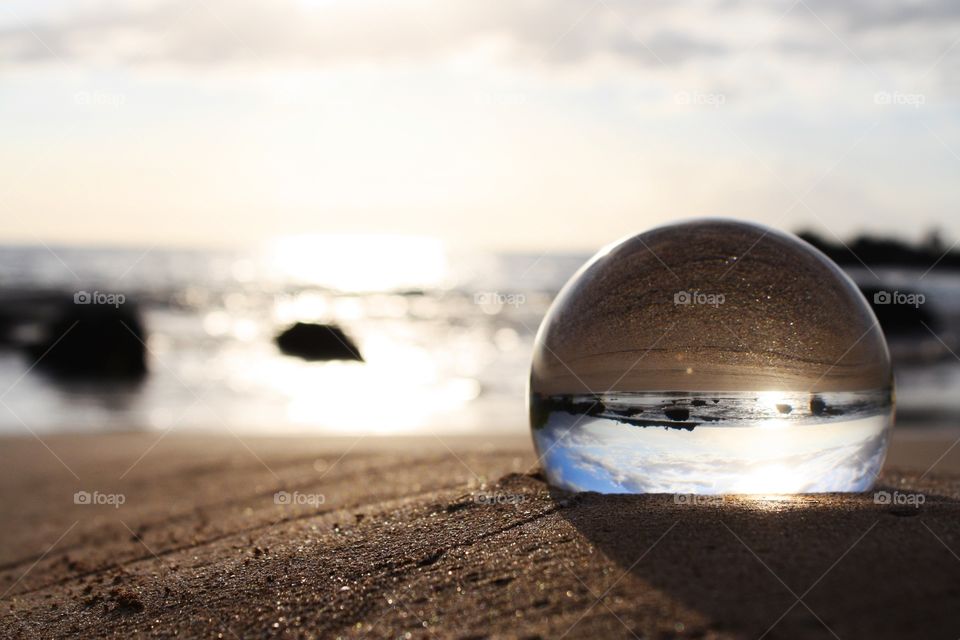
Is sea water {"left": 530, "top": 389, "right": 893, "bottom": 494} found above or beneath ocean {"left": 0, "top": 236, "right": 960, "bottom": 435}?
beneath

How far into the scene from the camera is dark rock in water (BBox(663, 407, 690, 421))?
9.71 feet

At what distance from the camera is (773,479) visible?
2994 millimetres

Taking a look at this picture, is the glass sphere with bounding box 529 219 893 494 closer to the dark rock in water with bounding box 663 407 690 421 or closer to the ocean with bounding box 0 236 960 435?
the dark rock in water with bounding box 663 407 690 421

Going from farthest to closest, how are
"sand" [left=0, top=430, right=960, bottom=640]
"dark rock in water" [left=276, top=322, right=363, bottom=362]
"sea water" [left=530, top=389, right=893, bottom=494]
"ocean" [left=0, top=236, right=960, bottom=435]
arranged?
"dark rock in water" [left=276, top=322, right=363, bottom=362], "ocean" [left=0, top=236, right=960, bottom=435], "sea water" [left=530, top=389, right=893, bottom=494], "sand" [left=0, top=430, right=960, bottom=640]

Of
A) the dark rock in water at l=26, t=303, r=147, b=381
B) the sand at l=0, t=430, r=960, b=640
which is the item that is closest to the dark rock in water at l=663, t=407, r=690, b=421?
the sand at l=0, t=430, r=960, b=640

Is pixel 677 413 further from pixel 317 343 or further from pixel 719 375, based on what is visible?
pixel 317 343

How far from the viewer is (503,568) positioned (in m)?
2.46

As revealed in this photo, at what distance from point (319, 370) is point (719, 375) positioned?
42.2 ft

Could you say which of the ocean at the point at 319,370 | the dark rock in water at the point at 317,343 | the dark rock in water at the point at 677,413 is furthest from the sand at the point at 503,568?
the dark rock in water at the point at 317,343

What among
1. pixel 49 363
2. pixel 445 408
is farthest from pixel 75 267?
pixel 445 408

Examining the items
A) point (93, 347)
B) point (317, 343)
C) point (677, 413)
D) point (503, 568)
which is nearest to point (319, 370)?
point (317, 343)

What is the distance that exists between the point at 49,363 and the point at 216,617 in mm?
14508

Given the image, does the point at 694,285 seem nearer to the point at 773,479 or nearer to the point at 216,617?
the point at 773,479

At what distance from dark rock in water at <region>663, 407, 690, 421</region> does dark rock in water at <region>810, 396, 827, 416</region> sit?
42 centimetres
